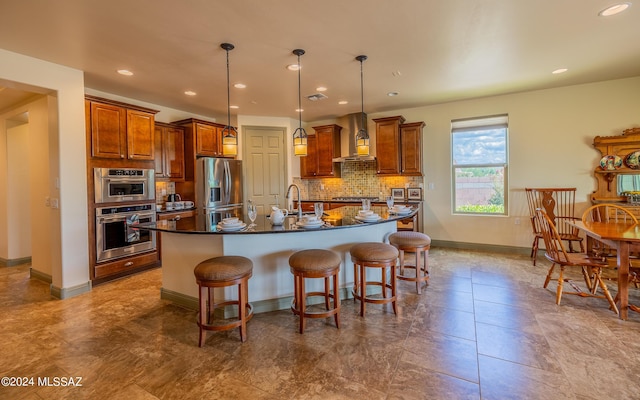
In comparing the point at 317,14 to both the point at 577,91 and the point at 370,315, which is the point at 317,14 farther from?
the point at 577,91

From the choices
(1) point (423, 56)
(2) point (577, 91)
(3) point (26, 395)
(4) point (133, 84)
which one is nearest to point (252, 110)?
(4) point (133, 84)

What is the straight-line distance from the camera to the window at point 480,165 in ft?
16.8

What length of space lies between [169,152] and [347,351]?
14.9 feet

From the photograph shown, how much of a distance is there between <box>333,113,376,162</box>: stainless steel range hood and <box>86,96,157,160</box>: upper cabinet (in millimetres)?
3413

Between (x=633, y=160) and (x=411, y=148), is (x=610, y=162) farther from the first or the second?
(x=411, y=148)

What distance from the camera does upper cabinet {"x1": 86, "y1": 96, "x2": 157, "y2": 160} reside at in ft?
12.1

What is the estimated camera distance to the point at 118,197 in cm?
392

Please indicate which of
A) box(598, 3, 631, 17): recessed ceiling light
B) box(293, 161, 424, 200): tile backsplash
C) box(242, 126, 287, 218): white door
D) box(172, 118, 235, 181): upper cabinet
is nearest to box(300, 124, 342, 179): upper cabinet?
box(293, 161, 424, 200): tile backsplash

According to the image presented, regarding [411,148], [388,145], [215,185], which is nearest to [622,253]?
[411,148]

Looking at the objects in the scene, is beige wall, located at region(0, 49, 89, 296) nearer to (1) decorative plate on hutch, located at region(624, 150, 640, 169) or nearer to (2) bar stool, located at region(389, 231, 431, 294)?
(2) bar stool, located at region(389, 231, 431, 294)

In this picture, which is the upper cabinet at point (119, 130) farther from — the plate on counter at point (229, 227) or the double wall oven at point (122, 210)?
the plate on counter at point (229, 227)

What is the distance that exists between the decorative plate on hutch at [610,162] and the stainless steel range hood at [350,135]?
11.4 ft

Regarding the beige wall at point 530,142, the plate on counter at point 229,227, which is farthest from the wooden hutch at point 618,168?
the plate on counter at point 229,227

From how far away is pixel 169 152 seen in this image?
5.09 metres
